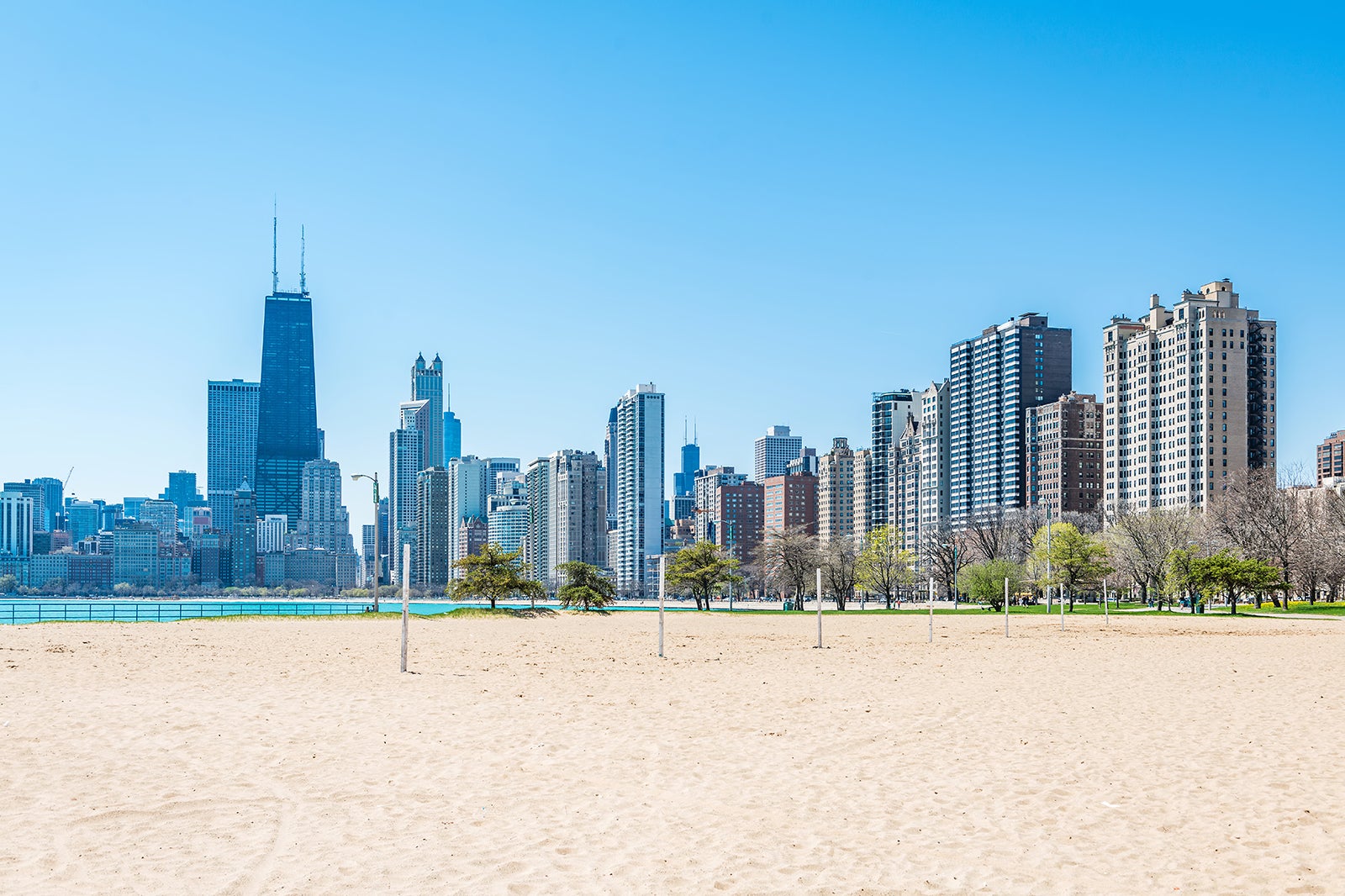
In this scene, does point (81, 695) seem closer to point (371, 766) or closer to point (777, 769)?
point (371, 766)

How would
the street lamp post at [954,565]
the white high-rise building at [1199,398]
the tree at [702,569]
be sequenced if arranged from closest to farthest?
1. the tree at [702,569]
2. the street lamp post at [954,565]
3. the white high-rise building at [1199,398]

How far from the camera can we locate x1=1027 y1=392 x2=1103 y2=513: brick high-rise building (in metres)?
179

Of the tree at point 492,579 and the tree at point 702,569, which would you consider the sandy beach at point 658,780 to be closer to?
the tree at point 492,579

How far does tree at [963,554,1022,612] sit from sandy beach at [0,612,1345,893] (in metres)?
51.6

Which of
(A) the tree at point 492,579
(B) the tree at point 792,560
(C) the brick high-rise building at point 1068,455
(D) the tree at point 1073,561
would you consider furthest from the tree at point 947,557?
(C) the brick high-rise building at point 1068,455

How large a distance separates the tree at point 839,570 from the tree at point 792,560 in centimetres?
116

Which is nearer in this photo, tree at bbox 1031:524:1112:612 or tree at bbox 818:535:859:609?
tree at bbox 1031:524:1112:612

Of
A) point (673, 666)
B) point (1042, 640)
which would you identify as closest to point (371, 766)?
point (673, 666)

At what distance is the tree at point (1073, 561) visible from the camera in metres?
72.0

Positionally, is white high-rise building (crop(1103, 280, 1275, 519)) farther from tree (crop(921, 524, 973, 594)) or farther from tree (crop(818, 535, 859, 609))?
tree (crop(818, 535, 859, 609))

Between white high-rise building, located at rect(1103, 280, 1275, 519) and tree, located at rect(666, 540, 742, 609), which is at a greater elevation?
white high-rise building, located at rect(1103, 280, 1275, 519)

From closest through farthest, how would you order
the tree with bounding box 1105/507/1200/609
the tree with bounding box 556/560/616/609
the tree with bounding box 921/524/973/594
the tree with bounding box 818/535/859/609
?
the tree with bounding box 556/560/616/609, the tree with bounding box 1105/507/1200/609, the tree with bounding box 818/535/859/609, the tree with bounding box 921/524/973/594

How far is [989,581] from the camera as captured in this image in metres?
73.1

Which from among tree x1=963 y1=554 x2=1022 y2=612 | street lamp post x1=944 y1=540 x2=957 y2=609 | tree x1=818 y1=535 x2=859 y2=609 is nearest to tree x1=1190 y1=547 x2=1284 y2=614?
tree x1=963 y1=554 x2=1022 y2=612
